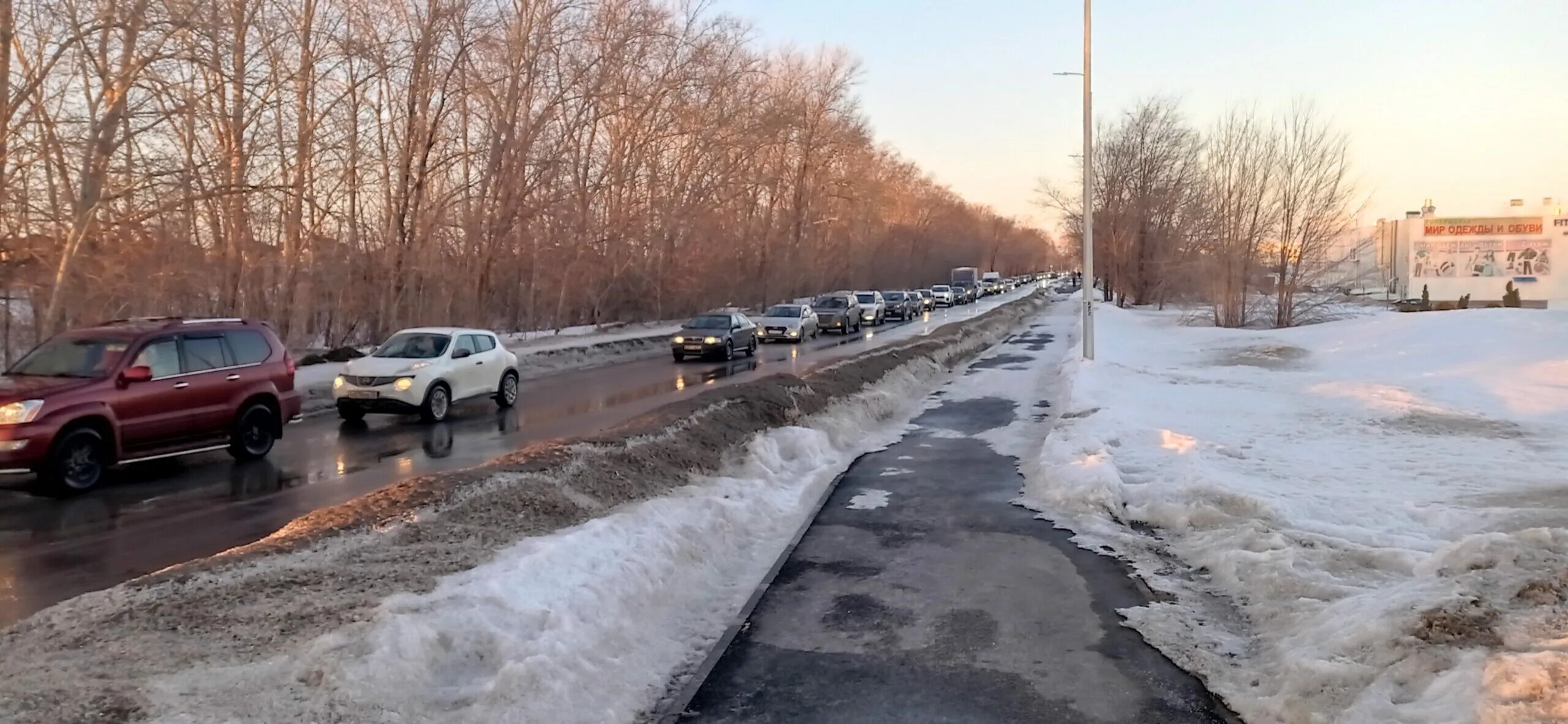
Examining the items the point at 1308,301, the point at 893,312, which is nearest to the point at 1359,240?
the point at 1308,301

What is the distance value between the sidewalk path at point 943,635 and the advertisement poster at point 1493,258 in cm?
7288

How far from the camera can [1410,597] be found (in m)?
5.74

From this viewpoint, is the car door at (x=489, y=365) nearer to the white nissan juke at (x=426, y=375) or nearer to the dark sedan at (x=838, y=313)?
the white nissan juke at (x=426, y=375)

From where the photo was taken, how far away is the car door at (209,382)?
1182cm

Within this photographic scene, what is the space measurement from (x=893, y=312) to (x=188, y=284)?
41.7 meters

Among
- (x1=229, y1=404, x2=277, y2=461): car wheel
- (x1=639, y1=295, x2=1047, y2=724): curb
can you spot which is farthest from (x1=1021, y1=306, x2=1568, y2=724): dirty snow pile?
(x1=229, y1=404, x2=277, y2=461): car wheel

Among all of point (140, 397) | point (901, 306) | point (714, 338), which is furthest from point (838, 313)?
point (140, 397)

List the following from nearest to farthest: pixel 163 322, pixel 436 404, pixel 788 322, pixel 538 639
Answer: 1. pixel 538 639
2. pixel 163 322
3. pixel 436 404
4. pixel 788 322

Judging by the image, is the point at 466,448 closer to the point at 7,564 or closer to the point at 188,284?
the point at 7,564

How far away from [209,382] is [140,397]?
0.93m

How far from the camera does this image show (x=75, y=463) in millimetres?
10406

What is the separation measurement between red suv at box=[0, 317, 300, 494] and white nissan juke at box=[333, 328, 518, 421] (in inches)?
110

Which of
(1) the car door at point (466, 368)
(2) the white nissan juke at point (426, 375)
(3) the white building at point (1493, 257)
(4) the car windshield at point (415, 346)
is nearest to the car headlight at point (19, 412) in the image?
(2) the white nissan juke at point (426, 375)

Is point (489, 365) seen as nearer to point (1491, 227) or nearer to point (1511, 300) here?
point (1511, 300)
